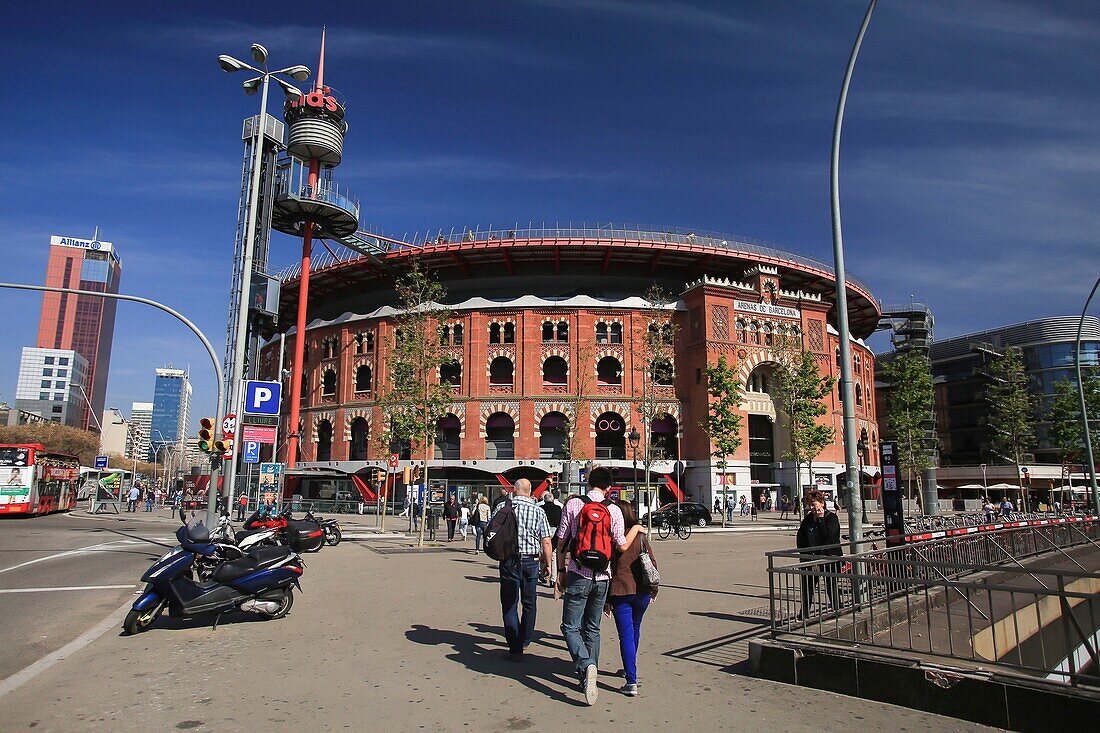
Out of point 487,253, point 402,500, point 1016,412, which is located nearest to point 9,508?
point 402,500

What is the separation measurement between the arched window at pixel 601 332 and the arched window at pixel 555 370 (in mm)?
2890

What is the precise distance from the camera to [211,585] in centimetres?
857

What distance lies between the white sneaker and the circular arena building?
36116mm

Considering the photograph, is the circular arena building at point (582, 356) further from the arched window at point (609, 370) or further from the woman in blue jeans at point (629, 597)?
the woman in blue jeans at point (629, 597)

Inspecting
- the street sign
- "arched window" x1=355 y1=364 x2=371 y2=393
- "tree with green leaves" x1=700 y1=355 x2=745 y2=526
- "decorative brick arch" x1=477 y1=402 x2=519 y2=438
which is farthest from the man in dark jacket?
"arched window" x1=355 y1=364 x2=371 y2=393

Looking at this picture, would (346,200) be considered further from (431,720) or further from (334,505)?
(431,720)

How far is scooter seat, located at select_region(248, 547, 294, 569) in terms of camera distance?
900 cm

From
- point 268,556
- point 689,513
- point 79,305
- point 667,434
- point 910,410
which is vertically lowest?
point 689,513

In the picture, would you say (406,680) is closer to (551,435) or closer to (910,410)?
(551,435)

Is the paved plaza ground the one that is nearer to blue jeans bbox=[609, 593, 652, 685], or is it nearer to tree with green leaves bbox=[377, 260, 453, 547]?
blue jeans bbox=[609, 593, 652, 685]

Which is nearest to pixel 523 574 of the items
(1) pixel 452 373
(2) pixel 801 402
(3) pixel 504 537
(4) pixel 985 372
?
(3) pixel 504 537

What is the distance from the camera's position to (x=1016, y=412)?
4716cm

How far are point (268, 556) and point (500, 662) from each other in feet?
13.2

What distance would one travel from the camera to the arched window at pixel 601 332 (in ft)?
149
